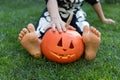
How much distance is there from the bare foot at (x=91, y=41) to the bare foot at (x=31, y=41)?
0.33m

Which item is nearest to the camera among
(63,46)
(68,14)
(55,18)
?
(63,46)

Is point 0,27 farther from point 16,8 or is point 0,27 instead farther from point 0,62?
point 16,8

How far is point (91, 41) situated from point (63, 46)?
0.65ft

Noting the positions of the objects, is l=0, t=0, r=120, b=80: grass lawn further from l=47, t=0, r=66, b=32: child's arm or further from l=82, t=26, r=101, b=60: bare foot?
l=47, t=0, r=66, b=32: child's arm

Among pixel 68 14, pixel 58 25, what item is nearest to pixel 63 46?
pixel 58 25

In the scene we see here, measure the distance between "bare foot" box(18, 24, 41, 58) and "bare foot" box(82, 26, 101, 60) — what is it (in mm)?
332

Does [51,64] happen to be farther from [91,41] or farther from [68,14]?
[68,14]

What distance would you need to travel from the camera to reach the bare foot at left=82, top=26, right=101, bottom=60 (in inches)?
83.8

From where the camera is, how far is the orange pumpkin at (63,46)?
2098 millimetres

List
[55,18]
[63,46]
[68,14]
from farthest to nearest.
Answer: [68,14] → [55,18] → [63,46]

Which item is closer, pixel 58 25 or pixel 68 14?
pixel 58 25

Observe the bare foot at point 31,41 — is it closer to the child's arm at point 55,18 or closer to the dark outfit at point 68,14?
the child's arm at point 55,18

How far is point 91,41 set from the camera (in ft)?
7.01

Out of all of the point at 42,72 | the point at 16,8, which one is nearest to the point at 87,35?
the point at 42,72
